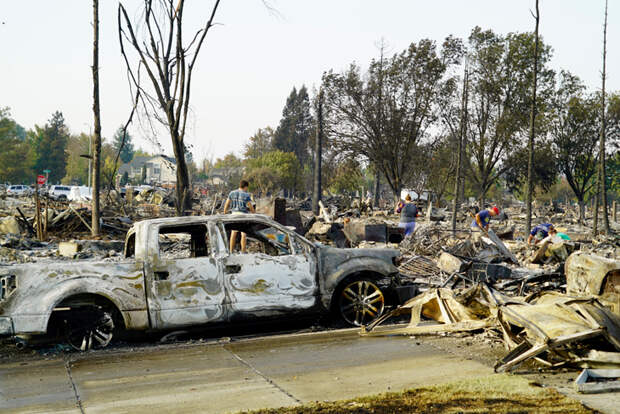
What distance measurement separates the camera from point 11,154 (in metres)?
74.5

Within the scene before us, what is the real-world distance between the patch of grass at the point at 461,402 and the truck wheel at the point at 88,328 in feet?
9.83

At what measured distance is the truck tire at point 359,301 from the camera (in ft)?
25.5

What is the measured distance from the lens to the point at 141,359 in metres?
6.43

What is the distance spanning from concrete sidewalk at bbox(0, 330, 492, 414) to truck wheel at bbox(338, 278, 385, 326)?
26.1 inches

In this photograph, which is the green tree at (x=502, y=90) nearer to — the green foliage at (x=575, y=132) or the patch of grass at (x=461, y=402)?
the green foliage at (x=575, y=132)

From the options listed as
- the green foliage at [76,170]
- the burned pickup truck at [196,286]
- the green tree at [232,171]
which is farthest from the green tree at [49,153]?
the burned pickup truck at [196,286]

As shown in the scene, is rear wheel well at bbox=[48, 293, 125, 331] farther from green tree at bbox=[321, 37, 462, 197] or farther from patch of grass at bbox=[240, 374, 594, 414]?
green tree at bbox=[321, 37, 462, 197]

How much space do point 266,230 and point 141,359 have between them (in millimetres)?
2407

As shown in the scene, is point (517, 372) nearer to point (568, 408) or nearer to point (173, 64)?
point (568, 408)

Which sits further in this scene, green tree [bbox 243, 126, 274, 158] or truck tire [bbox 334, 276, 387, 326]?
green tree [bbox 243, 126, 274, 158]

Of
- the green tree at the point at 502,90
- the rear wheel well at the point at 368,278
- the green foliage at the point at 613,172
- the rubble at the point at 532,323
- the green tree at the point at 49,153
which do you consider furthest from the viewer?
the green tree at the point at 49,153

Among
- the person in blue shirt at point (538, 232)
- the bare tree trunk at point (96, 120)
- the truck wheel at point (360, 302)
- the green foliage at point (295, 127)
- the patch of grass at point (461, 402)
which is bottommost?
the patch of grass at point (461, 402)

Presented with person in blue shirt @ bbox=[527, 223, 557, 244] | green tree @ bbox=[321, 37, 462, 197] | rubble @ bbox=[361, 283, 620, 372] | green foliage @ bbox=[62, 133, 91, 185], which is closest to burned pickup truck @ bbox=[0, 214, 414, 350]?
rubble @ bbox=[361, 283, 620, 372]

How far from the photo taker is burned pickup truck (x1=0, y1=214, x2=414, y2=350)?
256 inches
